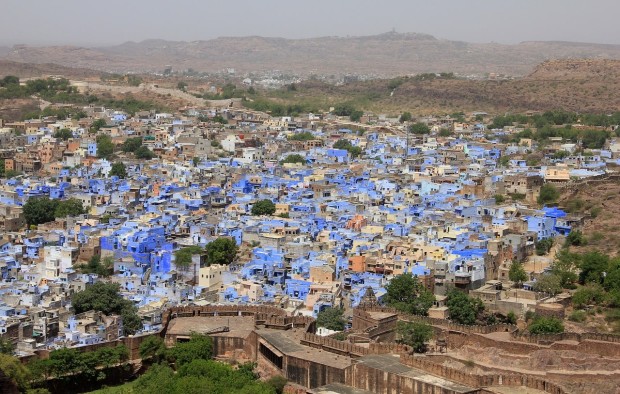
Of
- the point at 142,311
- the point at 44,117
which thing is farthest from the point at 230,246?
the point at 44,117

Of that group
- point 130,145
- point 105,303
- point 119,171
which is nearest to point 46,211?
point 119,171

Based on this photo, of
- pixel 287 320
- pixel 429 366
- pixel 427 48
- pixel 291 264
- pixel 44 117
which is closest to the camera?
pixel 429 366

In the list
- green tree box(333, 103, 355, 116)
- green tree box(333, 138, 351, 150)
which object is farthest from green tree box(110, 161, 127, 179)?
green tree box(333, 103, 355, 116)

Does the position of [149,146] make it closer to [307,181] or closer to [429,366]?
[307,181]

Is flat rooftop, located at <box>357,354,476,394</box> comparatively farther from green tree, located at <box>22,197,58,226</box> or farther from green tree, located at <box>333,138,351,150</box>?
green tree, located at <box>333,138,351,150</box>

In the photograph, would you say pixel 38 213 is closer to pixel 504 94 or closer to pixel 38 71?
pixel 504 94
